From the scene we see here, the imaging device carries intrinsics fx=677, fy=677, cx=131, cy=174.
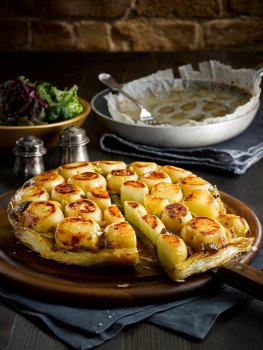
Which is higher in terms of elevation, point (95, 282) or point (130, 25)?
point (95, 282)

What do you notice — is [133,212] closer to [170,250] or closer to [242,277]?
[170,250]

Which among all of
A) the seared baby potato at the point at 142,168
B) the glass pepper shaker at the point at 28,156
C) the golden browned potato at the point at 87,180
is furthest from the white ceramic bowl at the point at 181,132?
the golden browned potato at the point at 87,180

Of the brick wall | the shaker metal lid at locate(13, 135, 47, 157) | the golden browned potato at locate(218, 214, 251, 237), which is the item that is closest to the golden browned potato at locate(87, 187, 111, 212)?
the golden browned potato at locate(218, 214, 251, 237)

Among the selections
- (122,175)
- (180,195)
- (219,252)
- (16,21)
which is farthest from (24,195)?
(16,21)

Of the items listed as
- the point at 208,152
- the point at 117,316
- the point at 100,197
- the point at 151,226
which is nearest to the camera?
the point at 117,316

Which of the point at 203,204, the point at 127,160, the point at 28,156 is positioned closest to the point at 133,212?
the point at 203,204

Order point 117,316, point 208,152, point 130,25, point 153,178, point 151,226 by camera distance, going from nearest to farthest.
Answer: point 117,316 < point 151,226 < point 153,178 < point 208,152 < point 130,25

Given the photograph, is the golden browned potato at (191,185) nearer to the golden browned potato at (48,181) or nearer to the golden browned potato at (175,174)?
the golden browned potato at (175,174)
